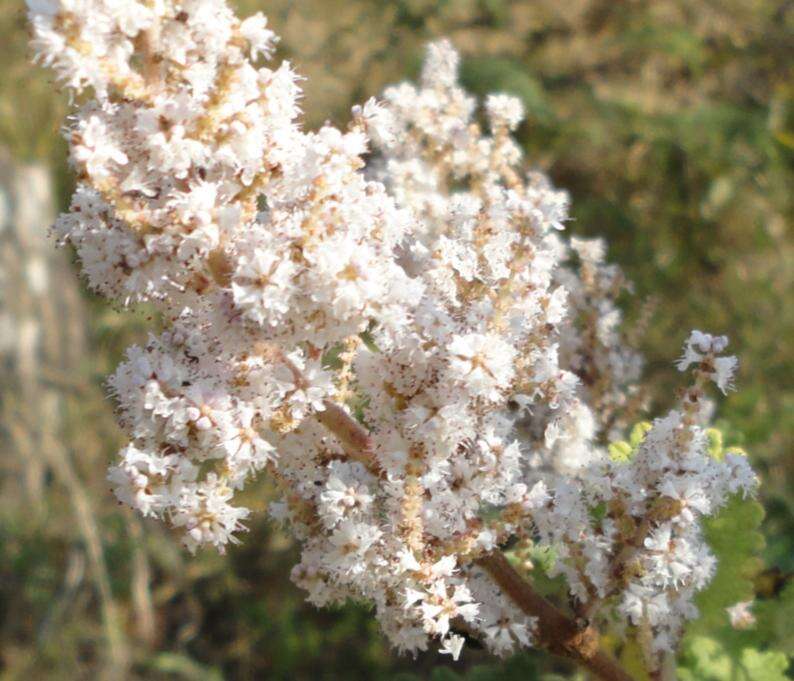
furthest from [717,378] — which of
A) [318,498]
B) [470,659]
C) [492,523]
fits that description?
[470,659]

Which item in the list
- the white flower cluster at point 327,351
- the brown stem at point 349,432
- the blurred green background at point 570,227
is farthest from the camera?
the blurred green background at point 570,227

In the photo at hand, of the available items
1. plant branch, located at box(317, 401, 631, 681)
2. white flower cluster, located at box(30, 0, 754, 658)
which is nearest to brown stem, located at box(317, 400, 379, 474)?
white flower cluster, located at box(30, 0, 754, 658)

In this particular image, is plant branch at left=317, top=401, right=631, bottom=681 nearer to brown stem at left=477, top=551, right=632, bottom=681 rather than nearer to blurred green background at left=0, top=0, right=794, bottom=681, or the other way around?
brown stem at left=477, top=551, right=632, bottom=681

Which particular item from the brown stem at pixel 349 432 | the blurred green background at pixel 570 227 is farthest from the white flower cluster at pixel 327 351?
the blurred green background at pixel 570 227

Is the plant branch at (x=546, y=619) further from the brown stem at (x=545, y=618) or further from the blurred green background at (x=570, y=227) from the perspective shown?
the blurred green background at (x=570, y=227)

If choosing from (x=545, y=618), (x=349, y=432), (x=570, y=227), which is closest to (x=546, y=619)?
(x=545, y=618)

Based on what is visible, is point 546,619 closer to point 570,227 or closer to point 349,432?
point 349,432

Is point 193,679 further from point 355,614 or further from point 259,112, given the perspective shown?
point 259,112
